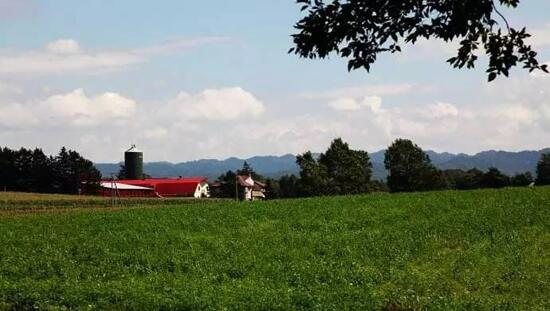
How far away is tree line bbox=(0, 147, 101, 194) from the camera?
12088cm

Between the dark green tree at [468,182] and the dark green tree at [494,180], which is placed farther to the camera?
the dark green tree at [468,182]

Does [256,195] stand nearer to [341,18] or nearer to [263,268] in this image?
[263,268]

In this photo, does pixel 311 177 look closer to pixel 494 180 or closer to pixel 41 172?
pixel 494 180

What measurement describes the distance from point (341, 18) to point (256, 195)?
15286 centimetres

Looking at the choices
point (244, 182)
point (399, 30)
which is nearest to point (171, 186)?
point (244, 182)

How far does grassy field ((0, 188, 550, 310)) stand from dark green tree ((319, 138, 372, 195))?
229ft

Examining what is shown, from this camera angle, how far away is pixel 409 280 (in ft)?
60.4

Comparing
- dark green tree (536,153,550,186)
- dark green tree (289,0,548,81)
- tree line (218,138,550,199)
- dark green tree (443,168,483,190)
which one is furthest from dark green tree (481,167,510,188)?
dark green tree (289,0,548,81)

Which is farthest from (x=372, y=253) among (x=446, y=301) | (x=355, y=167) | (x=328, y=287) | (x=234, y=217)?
(x=355, y=167)

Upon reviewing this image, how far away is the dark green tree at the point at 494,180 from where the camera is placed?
9569 centimetres

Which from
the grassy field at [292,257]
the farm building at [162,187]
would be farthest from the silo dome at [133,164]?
the grassy field at [292,257]

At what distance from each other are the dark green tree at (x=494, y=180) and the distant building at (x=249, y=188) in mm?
50470

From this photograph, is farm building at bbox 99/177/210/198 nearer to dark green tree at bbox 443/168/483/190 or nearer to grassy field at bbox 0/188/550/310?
dark green tree at bbox 443/168/483/190

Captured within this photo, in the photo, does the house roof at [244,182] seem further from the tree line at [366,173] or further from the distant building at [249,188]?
the tree line at [366,173]
